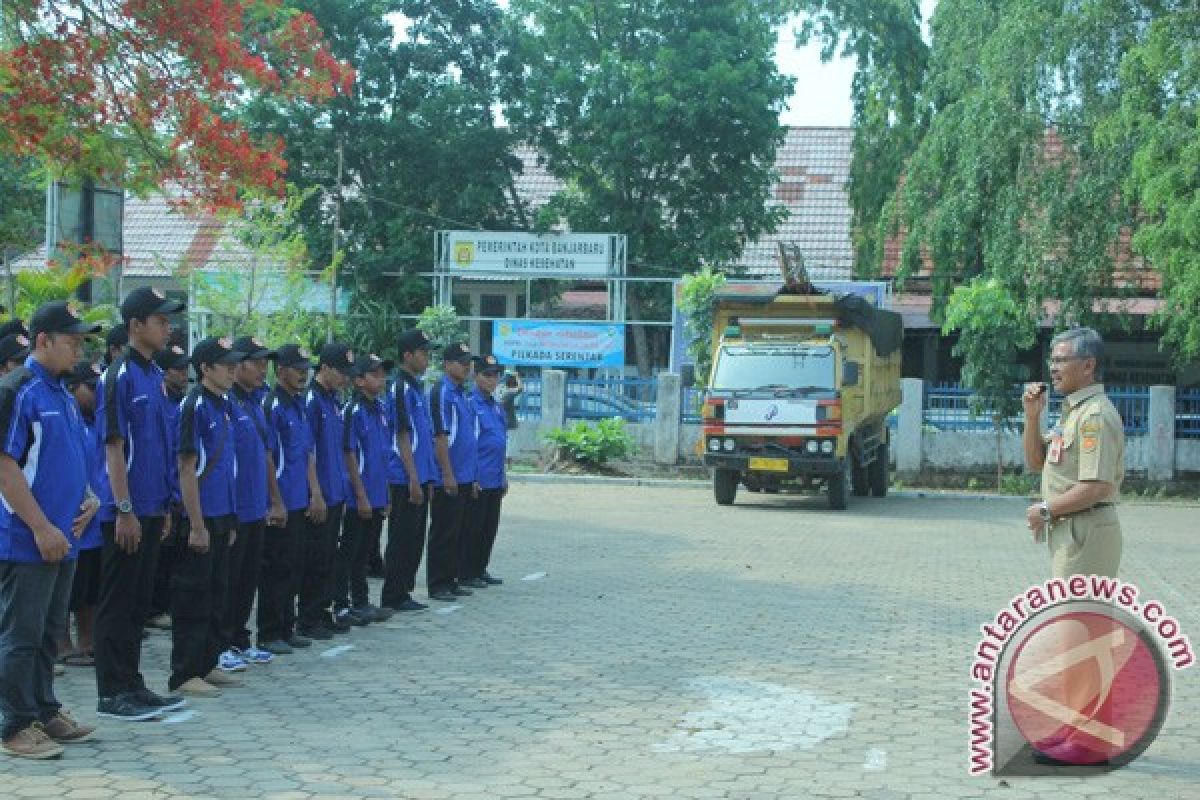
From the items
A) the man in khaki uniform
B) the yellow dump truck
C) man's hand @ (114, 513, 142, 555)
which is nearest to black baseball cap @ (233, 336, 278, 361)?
man's hand @ (114, 513, 142, 555)

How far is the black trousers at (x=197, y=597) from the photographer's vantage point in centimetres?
760

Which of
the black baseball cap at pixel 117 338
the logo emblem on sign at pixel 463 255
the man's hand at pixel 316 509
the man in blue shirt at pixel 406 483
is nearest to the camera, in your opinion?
the black baseball cap at pixel 117 338

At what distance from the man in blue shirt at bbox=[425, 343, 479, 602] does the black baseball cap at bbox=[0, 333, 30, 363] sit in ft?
15.0

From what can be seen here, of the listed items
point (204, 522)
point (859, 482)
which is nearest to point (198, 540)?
point (204, 522)

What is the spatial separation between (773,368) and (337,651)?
39.3 ft

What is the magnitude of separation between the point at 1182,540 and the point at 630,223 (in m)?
18.6

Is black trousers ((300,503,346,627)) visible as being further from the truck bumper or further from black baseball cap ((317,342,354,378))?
the truck bumper

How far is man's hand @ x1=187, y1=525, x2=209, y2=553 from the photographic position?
7.45 meters

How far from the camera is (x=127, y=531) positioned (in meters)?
7.05

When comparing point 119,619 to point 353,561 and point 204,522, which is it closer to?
point 204,522

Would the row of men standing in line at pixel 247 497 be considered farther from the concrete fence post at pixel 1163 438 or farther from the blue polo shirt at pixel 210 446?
the concrete fence post at pixel 1163 438

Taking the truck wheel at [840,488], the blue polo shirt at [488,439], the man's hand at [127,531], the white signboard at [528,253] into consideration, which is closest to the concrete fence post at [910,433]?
the truck wheel at [840,488]

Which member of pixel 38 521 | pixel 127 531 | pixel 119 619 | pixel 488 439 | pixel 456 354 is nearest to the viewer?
pixel 38 521

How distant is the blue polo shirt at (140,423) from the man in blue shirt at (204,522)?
114 millimetres
